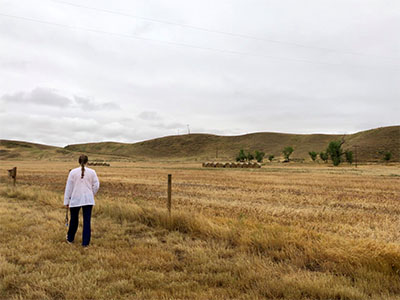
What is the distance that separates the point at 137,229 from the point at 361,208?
9083mm

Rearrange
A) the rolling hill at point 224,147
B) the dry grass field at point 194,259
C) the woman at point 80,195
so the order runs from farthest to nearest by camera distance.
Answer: the rolling hill at point 224,147 → the woman at point 80,195 → the dry grass field at point 194,259

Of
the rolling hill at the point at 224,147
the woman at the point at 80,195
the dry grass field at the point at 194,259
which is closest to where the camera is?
the dry grass field at the point at 194,259

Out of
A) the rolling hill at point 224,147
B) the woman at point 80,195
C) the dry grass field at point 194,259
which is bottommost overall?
the dry grass field at point 194,259

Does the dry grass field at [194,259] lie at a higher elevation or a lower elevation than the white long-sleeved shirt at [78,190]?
lower

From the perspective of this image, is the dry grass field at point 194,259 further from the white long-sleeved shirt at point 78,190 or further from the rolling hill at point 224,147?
the rolling hill at point 224,147

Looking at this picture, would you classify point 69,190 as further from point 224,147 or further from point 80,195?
point 224,147

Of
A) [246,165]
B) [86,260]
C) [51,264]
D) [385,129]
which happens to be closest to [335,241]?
[86,260]

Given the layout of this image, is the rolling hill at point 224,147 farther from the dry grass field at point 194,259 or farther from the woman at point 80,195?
the woman at point 80,195

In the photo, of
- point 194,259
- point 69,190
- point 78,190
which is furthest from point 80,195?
point 194,259

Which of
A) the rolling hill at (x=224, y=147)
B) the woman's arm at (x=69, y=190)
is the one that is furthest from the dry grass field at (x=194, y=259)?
the rolling hill at (x=224, y=147)

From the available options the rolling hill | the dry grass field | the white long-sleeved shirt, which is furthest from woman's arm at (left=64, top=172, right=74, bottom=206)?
the rolling hill

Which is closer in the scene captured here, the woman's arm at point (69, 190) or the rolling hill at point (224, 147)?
the woman's arm at point (69, 190)

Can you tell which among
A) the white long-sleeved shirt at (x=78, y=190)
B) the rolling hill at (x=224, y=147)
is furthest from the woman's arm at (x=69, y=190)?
the rolling hill at (x=224, y=147)

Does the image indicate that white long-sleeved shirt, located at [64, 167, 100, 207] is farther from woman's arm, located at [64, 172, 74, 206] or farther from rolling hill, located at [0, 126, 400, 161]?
rolling hill, located at [0, 126, 400, 161]
